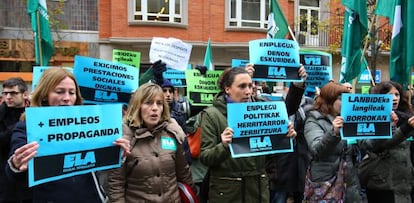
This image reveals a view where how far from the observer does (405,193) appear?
14.3ft

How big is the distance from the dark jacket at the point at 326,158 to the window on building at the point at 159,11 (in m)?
16.6

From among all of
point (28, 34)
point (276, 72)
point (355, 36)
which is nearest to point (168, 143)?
point (276, 72)

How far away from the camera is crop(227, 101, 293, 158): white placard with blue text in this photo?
11.4 feet

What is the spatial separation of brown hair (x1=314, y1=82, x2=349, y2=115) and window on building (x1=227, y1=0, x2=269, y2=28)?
1749cm

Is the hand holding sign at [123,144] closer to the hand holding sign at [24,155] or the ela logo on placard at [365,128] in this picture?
the hand holding sign at [24,155]

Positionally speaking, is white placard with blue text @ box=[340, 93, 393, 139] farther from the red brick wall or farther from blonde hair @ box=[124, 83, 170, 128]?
the red brick wall

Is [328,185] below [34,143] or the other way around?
below

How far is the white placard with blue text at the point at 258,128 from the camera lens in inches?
137

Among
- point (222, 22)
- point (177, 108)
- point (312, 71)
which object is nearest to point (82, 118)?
point (177, 108)

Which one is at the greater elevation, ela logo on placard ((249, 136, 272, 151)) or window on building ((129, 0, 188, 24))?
window on building ((129, 0, 188, 24))

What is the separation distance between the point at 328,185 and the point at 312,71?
7.22 ft

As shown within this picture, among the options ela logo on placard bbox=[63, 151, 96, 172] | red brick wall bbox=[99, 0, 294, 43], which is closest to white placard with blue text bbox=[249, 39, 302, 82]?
ela logo on placard bbox=[63, 151, 96, 172]

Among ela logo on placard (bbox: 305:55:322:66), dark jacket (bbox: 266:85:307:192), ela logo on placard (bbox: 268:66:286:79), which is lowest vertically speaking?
dark jacket (bbox: 266:85:307:192)

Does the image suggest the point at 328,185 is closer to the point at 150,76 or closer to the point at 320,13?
the point at 150,76
